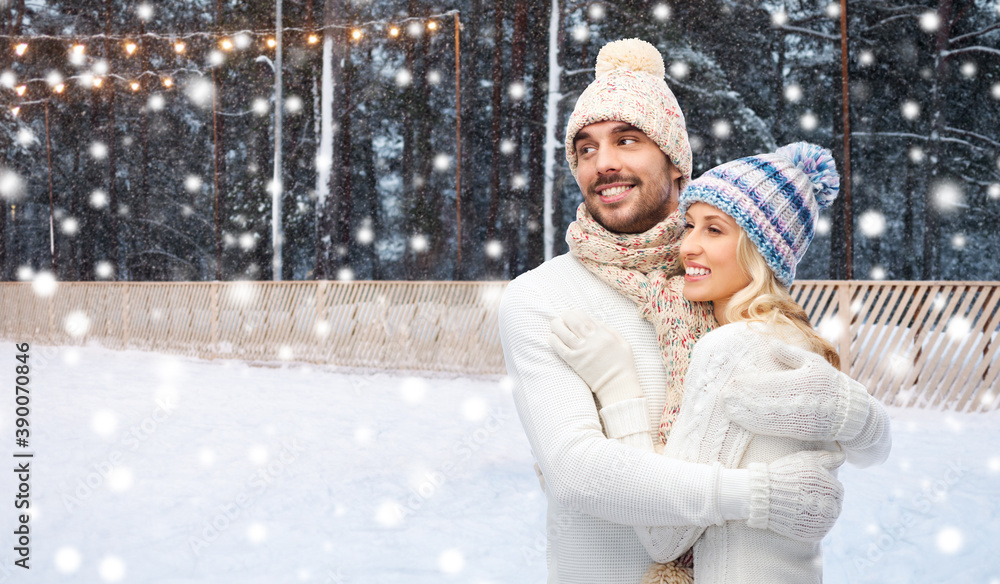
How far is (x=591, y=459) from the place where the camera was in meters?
1.39

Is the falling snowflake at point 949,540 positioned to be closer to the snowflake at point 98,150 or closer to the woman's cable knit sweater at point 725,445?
the woman's cable knit sweater at point 725,445

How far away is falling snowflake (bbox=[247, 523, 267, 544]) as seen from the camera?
13.9 ft

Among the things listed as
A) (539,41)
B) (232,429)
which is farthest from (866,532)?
(539,41)

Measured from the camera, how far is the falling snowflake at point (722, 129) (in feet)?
50.7

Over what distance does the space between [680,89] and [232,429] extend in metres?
12.5

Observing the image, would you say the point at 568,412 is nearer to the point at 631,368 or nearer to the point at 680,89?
the point at 631,368

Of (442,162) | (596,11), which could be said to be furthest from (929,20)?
(442,162)

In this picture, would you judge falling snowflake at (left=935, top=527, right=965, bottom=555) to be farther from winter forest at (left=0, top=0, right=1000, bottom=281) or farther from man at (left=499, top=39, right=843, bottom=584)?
winter forest at (left=0, top=0, right=1000, bottom=281)

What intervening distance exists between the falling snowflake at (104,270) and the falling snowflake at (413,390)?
20.6m

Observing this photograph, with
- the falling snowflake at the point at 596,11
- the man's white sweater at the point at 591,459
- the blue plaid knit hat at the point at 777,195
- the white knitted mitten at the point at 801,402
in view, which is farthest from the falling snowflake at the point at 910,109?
the white knitted mitten at the point at 801,402

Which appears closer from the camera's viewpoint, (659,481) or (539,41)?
(659,481)

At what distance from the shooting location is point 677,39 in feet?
49.8

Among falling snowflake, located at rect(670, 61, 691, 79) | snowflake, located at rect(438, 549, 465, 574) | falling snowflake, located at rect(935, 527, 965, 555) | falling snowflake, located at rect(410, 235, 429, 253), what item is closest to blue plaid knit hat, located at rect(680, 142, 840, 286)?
snowflake, located at rect(438, 549, 465, 574)

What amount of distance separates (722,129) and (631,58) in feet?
47.8
